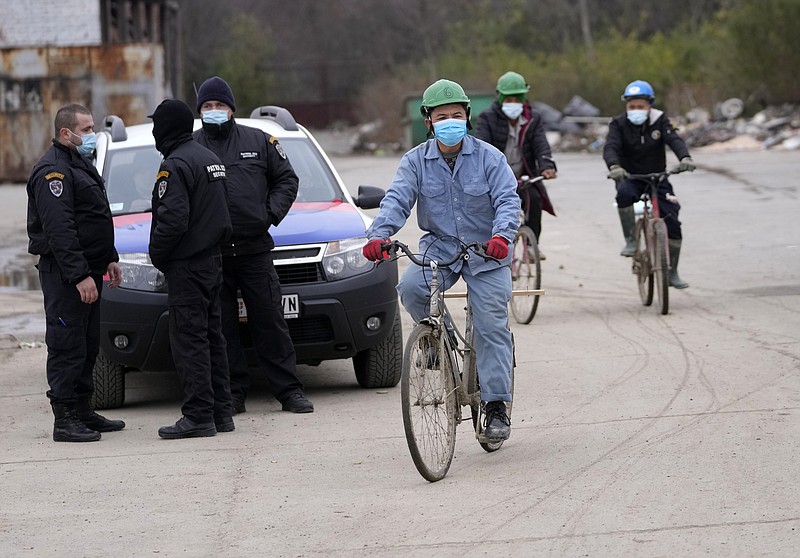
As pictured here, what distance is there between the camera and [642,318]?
11.2 m

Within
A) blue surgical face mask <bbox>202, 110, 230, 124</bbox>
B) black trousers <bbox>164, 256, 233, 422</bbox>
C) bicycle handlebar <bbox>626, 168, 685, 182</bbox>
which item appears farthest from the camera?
bicycle handlebar <bbox>626, 168, 685, 182</bbox>

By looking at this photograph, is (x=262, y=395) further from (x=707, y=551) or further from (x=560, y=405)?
(x=707, y=551)

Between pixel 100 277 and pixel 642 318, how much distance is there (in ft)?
16.6

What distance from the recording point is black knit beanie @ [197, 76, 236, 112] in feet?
26.8

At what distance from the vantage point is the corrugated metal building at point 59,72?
2814 cm

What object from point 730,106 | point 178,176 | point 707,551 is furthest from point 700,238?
point 730,106

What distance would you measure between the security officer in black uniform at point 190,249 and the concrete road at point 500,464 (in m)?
0.31

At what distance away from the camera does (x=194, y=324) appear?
7637 mm

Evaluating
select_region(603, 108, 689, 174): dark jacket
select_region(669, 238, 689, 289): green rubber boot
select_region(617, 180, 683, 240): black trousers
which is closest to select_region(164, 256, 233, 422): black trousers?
select_region(603, 108, 689, 174): dark jacket

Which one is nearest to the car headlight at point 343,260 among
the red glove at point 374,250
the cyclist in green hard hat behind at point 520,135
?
the red glove at point 374,250

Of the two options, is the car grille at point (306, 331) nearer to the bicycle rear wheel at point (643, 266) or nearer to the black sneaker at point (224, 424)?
the black sneaker at point (224, 424)

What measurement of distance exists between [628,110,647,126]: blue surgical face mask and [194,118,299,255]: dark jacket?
4.24 metres

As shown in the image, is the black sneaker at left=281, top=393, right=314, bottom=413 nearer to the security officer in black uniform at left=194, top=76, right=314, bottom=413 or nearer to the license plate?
the security officer in black uniform at left=194, top=76, right=314, bottom=413

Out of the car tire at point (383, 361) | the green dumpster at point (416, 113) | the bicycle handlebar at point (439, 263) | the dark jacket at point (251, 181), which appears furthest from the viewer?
the green dumpster at point (416, 113)
